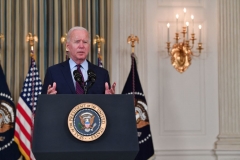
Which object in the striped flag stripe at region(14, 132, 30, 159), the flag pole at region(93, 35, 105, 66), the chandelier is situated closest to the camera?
the striped flag stripe at region(14, 132, 30, 159)

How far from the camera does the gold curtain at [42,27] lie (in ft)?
21.3

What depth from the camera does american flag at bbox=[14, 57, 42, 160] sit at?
19.7 feet

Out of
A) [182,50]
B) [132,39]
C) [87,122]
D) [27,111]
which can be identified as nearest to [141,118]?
[132,39]

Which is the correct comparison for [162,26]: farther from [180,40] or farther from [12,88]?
[12,88]

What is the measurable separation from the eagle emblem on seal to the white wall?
A: 388cm

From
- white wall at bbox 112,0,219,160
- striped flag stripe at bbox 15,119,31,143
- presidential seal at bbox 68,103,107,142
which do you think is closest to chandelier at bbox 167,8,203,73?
white wall at bbox 112,0,219,160

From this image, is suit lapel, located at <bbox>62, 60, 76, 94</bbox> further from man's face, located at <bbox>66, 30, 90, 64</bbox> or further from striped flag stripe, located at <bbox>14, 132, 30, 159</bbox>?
striped flag stripe, located at <bbox>14, 132, 30, 159</bbox>

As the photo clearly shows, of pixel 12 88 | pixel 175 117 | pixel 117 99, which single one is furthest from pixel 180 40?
pixel 117 99

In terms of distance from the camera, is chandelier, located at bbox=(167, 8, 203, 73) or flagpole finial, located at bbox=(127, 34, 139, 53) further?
chandelier, located at bbox=(167, 8, 203, 73)

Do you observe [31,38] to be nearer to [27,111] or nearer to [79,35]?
[27,111]

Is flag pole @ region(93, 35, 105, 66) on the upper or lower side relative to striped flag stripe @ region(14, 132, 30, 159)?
upper

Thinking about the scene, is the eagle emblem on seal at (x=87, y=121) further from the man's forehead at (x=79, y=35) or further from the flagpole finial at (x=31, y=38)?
the flagpole finial at (x=31, y=38)

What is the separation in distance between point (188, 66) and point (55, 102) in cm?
421

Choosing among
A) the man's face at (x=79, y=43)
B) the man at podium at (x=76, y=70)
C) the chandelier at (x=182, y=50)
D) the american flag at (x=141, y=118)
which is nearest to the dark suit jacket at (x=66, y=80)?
the man at podium at (x=76, y=70)
